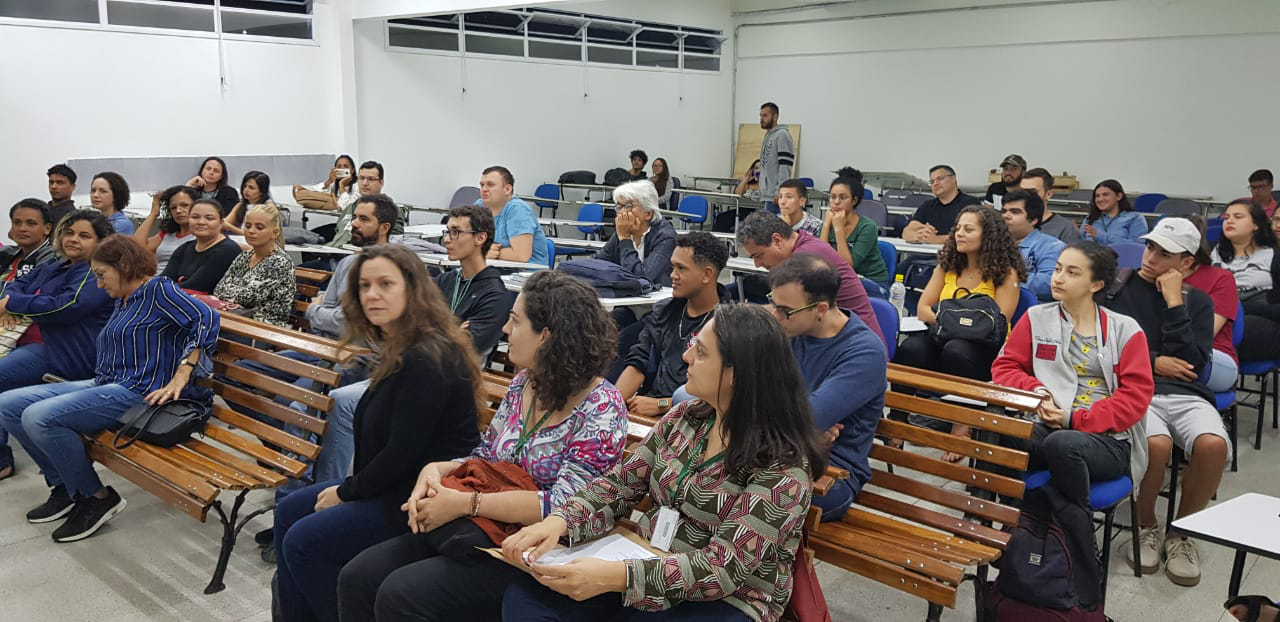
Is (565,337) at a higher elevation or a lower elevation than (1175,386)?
higher

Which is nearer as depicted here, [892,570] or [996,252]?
[892,570]

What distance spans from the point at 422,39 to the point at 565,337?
901 cm

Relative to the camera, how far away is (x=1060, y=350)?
3.23 m

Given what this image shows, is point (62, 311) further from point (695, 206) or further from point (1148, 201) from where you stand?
point (1148, 201)

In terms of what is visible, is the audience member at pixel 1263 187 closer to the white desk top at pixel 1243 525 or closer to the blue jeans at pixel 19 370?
the white desk top at pixel 1243 525

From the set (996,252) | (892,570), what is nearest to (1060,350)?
(996,252)

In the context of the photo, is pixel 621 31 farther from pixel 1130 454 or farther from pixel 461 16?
pixel 1130 454

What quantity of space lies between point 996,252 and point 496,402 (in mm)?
2344

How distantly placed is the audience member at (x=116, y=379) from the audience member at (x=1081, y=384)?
3109 mm

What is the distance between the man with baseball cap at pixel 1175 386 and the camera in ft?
11.2

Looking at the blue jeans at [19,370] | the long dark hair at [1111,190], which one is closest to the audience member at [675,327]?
the blue jeans at [19,370]

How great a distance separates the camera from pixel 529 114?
11688 mm

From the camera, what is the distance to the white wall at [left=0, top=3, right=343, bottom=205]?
790 centimetres

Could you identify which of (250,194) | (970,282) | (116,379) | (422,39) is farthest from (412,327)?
(422,39)
